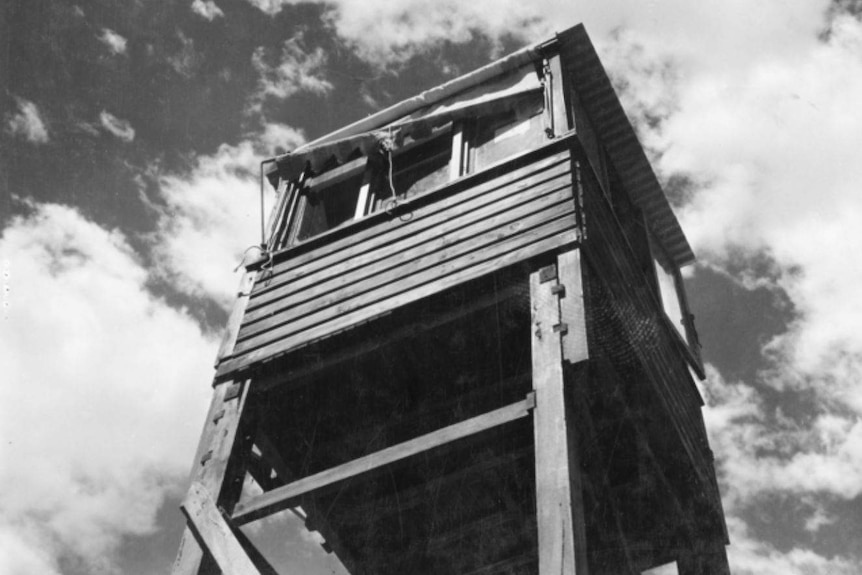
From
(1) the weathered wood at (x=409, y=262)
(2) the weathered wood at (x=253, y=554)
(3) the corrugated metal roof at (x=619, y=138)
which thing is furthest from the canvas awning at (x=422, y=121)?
(2) the weathered wood at (x=253, y=554)

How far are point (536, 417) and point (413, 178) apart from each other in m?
3.43

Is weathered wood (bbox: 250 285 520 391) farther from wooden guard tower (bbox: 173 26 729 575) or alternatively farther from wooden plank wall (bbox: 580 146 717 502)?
wooden plank wall (bbox: 580 146 717 502)

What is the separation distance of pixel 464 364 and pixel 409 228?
106 centimetres

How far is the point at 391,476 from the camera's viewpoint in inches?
253

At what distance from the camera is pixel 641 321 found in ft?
20.4

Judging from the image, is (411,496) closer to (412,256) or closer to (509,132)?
(412,256)

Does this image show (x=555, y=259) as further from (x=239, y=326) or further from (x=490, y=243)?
(x=239, y=326)

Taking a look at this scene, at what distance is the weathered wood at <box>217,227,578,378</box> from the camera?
5.27 metres

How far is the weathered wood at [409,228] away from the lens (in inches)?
228

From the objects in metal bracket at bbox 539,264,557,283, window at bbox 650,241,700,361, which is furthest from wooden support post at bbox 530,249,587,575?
window at bbox 650,241,700,361

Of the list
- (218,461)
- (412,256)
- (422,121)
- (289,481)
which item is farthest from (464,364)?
(422,121)

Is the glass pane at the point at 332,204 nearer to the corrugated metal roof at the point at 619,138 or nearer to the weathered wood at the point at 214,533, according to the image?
the corrugated metal roof at the point at 619,138

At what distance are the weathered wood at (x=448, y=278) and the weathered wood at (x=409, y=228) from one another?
48cm

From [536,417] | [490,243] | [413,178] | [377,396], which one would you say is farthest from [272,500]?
[413,178]
